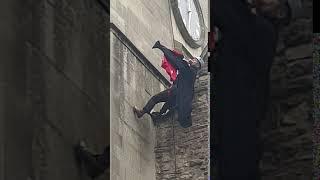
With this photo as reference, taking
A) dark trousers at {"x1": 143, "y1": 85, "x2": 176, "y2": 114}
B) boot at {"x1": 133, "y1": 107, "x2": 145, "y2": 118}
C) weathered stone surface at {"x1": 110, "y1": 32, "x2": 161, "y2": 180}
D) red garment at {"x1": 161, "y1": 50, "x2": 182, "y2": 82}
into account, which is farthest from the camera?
red garment at {"x1": 161, "y1": 50, "x2": 182, "y2": 82}

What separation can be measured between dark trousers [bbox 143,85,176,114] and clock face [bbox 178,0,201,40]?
257 cm

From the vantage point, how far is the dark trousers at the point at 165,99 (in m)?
25.3

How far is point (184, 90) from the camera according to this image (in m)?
27.9

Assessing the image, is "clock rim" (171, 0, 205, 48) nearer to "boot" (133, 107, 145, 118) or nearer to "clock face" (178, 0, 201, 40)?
"clock face" (178, 0, 201, 40)

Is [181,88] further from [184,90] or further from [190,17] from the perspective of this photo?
[190,17]

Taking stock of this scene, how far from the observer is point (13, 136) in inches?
453


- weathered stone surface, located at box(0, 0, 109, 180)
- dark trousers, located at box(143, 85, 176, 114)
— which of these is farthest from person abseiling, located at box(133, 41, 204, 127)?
weathered stone surface, located at box(0, 0, 109, 180)

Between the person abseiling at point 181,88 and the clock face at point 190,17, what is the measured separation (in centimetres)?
84

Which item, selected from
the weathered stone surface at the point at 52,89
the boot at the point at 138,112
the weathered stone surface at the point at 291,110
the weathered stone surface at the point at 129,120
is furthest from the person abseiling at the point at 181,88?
the weathered stone surface at the point at 291,110

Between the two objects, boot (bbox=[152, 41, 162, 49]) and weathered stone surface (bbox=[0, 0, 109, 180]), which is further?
boot (bbox=[152, 41, 162, 49])

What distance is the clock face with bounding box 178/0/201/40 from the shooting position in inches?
1130

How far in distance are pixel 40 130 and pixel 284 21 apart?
2.98 m

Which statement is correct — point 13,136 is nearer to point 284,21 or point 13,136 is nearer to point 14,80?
point 14,80

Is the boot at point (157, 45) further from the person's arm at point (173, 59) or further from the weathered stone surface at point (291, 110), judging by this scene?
the weathered stone surface at point (291, 110)
